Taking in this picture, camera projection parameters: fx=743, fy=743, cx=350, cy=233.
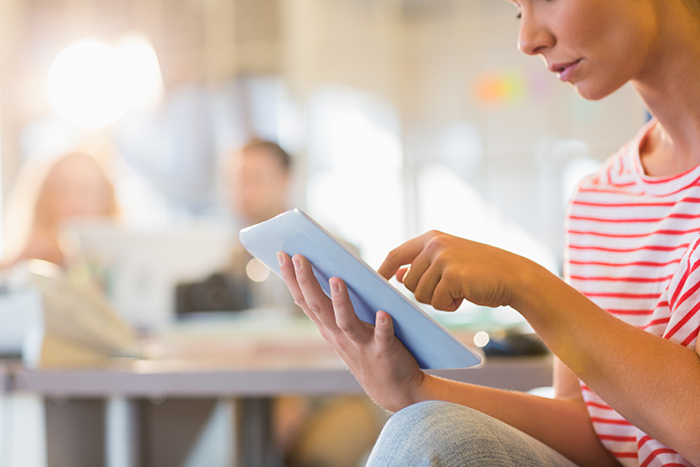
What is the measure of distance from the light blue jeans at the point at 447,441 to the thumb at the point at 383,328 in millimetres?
73

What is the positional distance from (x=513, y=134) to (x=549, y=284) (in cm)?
374

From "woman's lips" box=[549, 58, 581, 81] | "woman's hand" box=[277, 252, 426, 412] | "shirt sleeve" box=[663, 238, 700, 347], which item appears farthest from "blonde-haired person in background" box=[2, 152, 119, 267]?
"shirt sleeve" box=[663, 238, 700, 347]

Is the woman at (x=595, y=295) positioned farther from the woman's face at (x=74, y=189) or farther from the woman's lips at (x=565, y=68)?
the woman's face at (x=74, y=189)

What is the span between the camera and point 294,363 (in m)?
1.27

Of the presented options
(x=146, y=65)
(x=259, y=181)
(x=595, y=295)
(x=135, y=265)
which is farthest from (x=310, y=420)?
(x=146, y=65)

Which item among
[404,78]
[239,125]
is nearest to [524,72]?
[404,78]

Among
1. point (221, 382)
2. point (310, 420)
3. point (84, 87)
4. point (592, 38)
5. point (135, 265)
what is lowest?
point (310, 420)

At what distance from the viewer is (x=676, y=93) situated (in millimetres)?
843

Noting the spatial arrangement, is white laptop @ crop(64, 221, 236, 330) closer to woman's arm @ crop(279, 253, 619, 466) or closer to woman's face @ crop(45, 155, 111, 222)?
woman's face @ crop(45, 155, 111, 222)

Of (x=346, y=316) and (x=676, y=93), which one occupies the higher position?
(x=676, y=93)

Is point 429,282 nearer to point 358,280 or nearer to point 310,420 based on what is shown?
point 358,280

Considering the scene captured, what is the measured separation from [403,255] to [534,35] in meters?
0.29

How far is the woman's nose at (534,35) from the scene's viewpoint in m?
0.80

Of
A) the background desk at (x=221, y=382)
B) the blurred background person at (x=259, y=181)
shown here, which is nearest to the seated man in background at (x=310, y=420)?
the background desk at (x=221, y=382)
